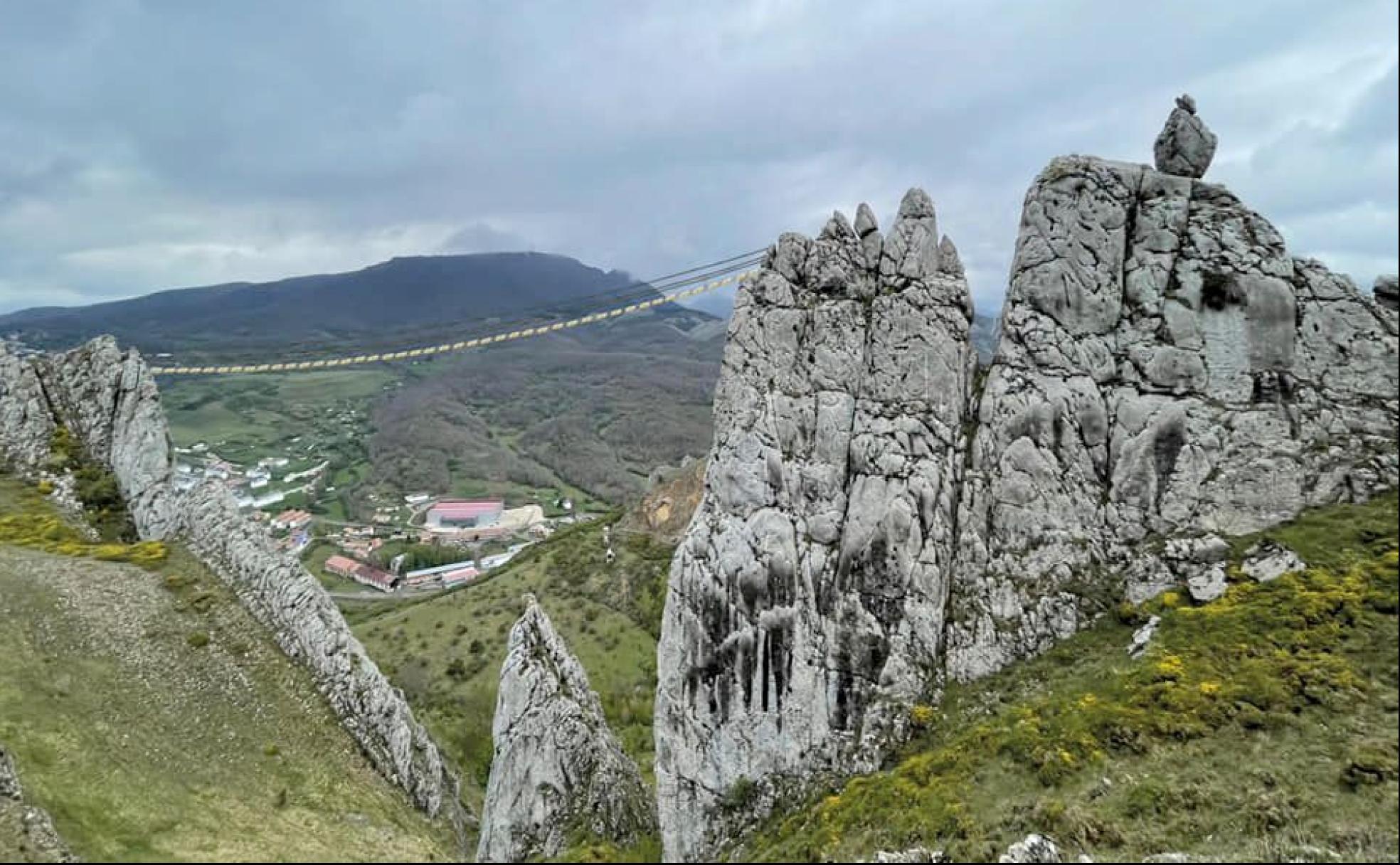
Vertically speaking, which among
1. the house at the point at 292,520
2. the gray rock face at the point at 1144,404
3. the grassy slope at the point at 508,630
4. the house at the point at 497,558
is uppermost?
the gray rock face at the point at 1144,404

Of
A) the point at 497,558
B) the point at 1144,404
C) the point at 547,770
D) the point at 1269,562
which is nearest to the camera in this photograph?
the point at 1269,562

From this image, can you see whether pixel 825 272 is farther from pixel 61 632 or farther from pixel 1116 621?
pixel 61 632

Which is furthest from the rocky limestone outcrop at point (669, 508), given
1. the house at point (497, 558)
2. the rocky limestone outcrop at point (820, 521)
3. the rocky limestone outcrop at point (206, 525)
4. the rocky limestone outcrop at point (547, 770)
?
the rocky limestone outcrop at point (820, 521)

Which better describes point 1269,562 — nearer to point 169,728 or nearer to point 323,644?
point 323,644

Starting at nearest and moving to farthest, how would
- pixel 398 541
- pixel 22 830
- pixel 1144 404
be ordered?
pixel 22 830
pixel 1144 404
pixel 398 541

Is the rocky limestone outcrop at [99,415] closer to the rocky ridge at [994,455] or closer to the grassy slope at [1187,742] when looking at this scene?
the rocky ridge at [994,455]

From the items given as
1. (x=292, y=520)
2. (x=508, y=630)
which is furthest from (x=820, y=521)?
(x=292, y=520)

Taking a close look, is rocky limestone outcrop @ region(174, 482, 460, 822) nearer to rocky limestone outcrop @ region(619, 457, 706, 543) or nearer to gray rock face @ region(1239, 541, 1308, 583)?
gray rock face @ region(1239, 541, 1308, 583)

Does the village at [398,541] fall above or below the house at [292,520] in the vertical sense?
below
